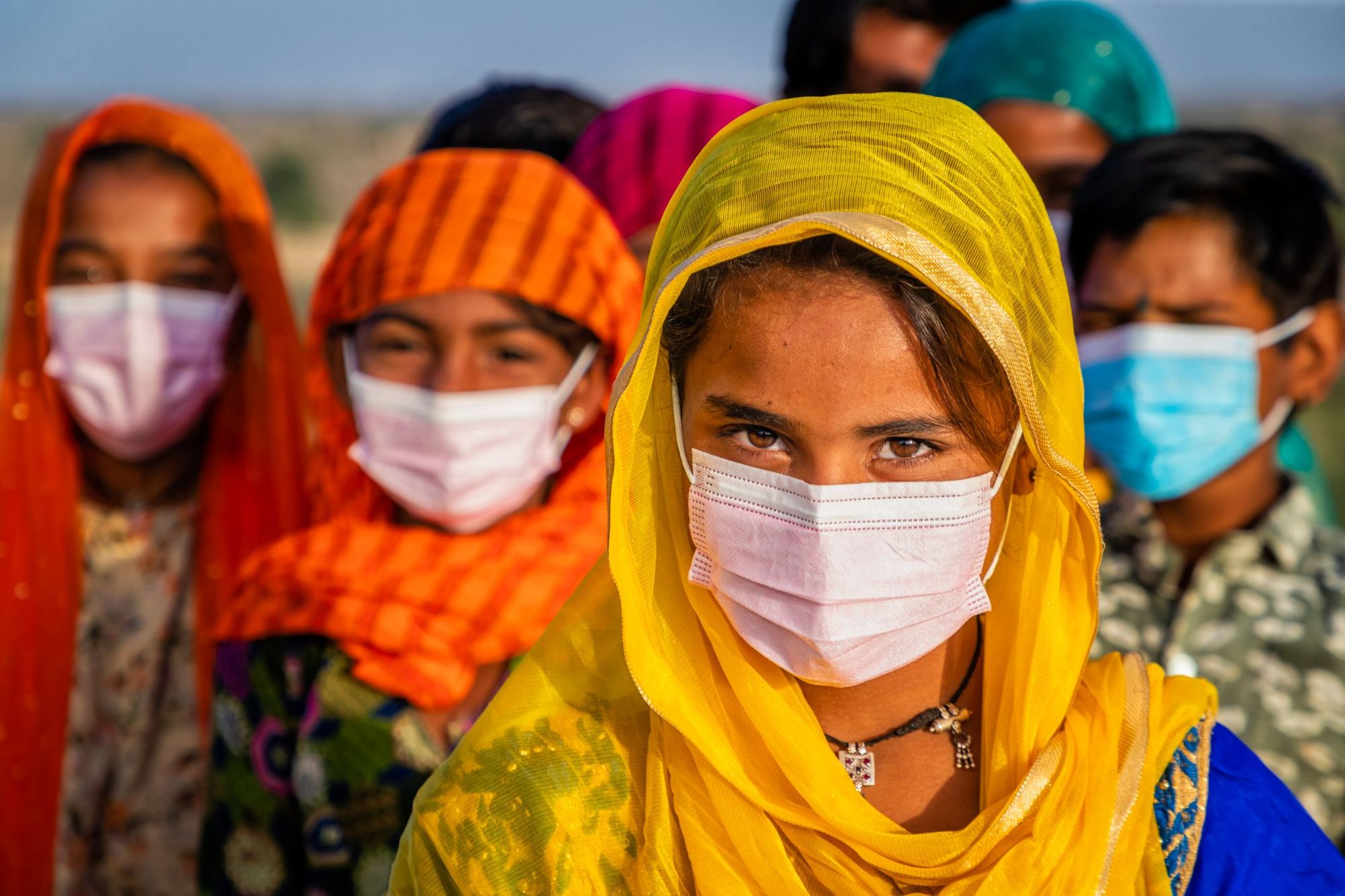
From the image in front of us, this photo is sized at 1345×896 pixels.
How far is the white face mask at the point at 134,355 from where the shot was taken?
145 inches

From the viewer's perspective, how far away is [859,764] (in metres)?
2.04

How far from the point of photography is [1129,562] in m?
3.33

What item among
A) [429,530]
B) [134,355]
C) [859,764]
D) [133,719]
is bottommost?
[133,719]

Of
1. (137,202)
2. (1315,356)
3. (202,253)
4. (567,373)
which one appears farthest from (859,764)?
(137,202)

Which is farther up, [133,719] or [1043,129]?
[1043,129]

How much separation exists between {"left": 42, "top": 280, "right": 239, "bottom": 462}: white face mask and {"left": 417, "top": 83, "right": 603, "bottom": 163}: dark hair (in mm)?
1073

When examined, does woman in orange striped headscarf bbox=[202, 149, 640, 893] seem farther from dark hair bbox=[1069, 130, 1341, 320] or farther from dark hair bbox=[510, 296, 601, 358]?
dark hair bbox=[1069, 130, 1341, 320]

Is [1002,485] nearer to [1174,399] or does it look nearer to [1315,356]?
[1174,399]

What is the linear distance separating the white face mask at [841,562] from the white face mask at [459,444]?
122cm

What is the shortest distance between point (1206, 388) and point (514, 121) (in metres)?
2.37

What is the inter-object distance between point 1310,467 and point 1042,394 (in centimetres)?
310

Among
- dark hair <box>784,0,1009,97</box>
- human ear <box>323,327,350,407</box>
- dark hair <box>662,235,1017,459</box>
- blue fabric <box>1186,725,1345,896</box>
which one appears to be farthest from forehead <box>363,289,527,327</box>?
blue fabric <box>1186,725,1345,896</box>

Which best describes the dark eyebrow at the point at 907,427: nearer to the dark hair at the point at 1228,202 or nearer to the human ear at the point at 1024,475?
the human ear at the point at 1024,475

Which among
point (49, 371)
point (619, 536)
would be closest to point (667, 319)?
point (619, 536)
